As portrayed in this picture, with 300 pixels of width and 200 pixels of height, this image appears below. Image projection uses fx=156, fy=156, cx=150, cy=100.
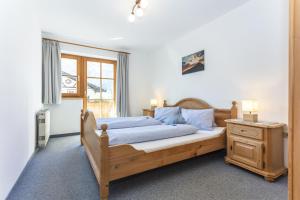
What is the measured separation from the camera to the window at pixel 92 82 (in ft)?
13.4

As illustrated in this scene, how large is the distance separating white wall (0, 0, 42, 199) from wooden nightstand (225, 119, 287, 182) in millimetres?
2734

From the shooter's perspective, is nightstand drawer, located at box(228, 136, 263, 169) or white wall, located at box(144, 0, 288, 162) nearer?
nightstand drawer, located at box(228, 136, 263, 169)

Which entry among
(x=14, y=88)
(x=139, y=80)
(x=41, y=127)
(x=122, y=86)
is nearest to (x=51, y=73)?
(x=41, y=127)

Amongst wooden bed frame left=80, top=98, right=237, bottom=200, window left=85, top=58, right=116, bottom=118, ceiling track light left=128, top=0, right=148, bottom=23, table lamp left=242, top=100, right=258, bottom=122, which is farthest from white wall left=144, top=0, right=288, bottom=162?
window left=85, top=58, right=116, bottom=118

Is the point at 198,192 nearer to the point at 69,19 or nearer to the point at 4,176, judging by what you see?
the point at 4,176

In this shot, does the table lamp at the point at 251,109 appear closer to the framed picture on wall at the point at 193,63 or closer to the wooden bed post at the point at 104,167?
the framed picture on wall at the point at 193,63

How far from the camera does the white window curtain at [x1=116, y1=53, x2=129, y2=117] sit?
178 inches

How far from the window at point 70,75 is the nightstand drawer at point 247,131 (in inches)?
146

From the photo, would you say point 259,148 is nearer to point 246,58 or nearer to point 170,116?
point 246,58

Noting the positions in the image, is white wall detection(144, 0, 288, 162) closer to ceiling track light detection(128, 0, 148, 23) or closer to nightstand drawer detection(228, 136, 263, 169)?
nightstand drawer detection(228, 136, 263, 169)

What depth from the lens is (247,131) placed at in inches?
83.1

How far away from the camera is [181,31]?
3514 millimetres

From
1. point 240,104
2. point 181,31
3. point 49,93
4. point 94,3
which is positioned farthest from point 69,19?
point 240,104

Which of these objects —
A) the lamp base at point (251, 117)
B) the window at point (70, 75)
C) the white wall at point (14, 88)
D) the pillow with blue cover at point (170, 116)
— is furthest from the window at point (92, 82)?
the lamp base at point (251, 117)
